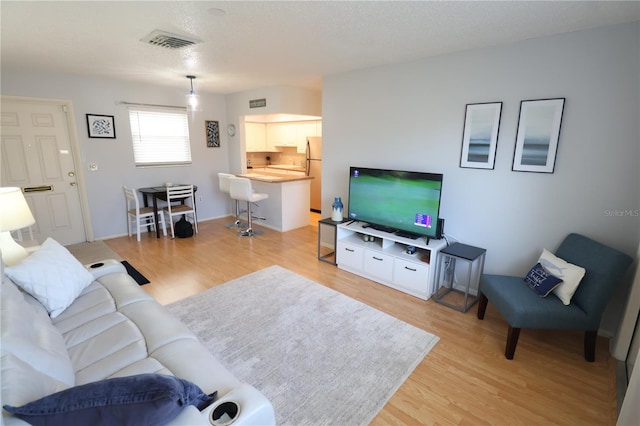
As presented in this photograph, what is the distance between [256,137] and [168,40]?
4744mm

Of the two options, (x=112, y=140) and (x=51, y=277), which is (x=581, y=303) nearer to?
(x=51, y=277)

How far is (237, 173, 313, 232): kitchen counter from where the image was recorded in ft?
17.6

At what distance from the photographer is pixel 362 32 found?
2.51 metres

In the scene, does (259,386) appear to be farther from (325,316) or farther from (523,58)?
(523,58)

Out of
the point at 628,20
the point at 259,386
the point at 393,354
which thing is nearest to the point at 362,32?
the point at 628,20

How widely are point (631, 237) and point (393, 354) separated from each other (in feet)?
6.81

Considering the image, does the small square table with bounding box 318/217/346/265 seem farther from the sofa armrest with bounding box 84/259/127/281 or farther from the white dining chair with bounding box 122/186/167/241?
the white dining chair with bounding box 122/186/167/241

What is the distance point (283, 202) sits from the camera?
5.37 metres

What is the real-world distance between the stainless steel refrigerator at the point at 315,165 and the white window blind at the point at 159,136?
8.08 ft

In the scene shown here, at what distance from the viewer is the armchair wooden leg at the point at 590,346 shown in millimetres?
2270

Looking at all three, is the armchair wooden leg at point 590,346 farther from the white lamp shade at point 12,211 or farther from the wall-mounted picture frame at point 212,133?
the wall-mounted picture frame at point 212,133

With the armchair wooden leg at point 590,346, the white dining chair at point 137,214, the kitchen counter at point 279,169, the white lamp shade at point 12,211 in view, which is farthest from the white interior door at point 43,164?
the armchair wooden leg at point 590,346

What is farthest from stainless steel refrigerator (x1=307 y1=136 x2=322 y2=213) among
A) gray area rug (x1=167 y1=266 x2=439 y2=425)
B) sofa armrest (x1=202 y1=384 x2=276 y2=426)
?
sofa armrest (x1=202 y1=384 x2=276 y2=426)

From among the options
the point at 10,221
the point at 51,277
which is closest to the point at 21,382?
the point at 51,277
